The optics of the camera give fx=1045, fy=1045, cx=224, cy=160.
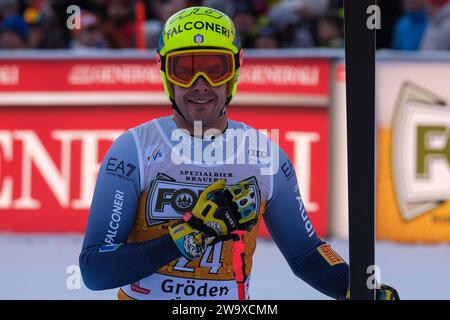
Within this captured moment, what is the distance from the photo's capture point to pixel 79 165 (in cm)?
1054

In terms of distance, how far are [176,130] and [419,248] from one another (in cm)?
634

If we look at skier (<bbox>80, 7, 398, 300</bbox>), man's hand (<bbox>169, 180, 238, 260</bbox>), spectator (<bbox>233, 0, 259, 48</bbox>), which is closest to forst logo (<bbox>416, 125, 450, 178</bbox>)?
spectator (<bbox>233, 0, 259, 48</bbox>)

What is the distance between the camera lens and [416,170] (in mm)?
10141

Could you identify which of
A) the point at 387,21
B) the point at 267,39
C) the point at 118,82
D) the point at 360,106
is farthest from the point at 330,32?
the point at 360,106

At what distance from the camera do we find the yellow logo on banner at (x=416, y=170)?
10.1 m

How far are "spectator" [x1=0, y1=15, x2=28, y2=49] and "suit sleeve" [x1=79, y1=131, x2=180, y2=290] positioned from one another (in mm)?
7880

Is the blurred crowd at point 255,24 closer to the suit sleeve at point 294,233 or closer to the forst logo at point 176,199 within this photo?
the suit sleeve at point 294,233

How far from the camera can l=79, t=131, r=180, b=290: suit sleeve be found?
149 inches

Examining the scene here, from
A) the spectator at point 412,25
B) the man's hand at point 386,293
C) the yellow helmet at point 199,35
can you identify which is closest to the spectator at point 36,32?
the spectator at point 412,25

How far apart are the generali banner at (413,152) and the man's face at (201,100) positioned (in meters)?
6.28

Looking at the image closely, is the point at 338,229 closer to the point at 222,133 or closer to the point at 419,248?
the point at 419,248

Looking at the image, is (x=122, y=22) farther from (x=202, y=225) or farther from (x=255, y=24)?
(x=202, y=225)

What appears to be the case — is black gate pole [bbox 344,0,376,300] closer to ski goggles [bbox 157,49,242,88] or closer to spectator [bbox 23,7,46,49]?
ski goggles [bbox 157,49,242,88]
